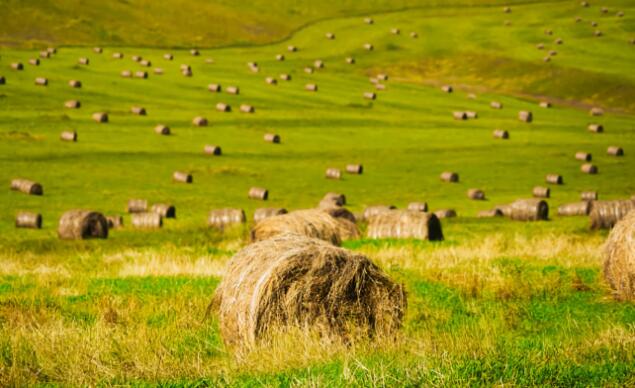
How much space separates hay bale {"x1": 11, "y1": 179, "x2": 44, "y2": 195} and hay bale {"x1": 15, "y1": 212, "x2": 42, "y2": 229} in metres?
5.44

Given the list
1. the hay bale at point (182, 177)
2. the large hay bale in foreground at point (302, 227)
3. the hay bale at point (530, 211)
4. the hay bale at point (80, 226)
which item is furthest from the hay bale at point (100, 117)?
the large hay bale in foreground at point (302, 227)

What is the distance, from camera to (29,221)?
105 feet

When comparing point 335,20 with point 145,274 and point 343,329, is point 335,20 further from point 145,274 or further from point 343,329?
point 343,329

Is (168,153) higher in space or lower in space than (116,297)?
higher

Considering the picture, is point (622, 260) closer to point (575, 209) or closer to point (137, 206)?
point (575, 209)

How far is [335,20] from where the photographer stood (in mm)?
108562

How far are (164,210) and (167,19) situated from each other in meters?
66.8

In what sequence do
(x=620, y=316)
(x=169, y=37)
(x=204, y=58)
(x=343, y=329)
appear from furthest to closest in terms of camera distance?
(x=169, y=37) → (x=204, y=58) → (x=620, y=316) → (x=343, y=329)

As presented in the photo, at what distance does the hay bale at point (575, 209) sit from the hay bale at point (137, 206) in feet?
51.7

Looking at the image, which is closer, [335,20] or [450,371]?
[450,371]

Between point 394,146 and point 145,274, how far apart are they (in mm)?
32942

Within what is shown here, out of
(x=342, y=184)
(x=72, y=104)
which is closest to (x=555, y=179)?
(x=342, y=184)

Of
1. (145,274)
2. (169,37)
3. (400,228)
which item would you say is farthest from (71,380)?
(169,37)

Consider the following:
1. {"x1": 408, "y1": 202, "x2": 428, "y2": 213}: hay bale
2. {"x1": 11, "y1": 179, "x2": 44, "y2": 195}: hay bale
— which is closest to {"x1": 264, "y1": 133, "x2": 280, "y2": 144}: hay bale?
{"x1": 408, "y1": 202, "x2": 428, "y2": 213}: hay bale
